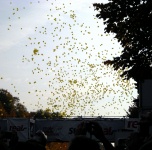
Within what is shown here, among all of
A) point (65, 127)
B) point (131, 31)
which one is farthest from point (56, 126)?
point (131, 31)

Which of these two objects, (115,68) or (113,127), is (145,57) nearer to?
(115,68)

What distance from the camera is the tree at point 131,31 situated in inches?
851

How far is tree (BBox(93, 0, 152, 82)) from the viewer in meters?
21.6

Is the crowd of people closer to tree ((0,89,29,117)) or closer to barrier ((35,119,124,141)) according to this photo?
barrier ((35,119,124,141))

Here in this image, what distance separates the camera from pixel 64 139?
25453mm

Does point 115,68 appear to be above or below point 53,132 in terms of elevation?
above

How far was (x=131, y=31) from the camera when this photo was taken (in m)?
21.7

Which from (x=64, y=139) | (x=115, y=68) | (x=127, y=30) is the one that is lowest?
(x=64, y=139)

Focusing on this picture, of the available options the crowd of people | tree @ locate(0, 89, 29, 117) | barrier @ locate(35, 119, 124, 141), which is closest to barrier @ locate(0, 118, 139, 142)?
barrier @ locate(35, 119, 124, 141)

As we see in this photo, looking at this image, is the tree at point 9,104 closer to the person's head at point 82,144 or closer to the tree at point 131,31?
the tree at point 131,31

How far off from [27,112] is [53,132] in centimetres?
13905

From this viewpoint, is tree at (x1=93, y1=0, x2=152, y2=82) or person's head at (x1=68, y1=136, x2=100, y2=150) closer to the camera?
person's head at (x1=68, y1=136, x2=100, y2=150)

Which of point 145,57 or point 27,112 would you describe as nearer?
point 145,57

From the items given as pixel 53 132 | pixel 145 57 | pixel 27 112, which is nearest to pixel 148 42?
pixel 145 57
